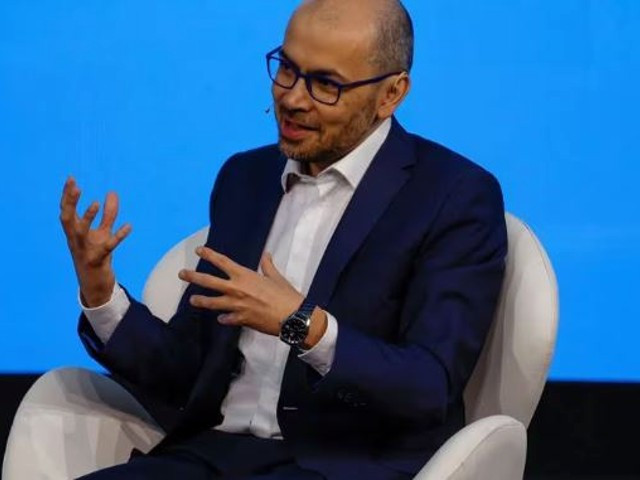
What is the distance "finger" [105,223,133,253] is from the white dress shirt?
152 mm

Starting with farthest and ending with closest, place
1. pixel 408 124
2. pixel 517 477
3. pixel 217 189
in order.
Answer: pixel 408 124
pixel 217 189
pixel 517 477

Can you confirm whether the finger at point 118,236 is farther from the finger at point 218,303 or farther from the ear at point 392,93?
the ear at point 392,93

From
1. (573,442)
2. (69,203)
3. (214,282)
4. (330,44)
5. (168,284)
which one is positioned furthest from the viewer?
(573,442)

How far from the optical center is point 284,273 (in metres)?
2.78

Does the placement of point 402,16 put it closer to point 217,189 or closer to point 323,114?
point 323,114

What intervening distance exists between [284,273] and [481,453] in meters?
0.49

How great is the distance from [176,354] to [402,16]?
666 mm

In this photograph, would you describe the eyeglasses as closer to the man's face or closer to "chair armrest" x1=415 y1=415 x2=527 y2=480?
the man's face

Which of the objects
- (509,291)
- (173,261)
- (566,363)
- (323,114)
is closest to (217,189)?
(173,261)

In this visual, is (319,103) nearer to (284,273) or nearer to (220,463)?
(284,273)

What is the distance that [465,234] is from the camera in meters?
2.69

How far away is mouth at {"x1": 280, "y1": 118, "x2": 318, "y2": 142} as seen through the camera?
8.89ft

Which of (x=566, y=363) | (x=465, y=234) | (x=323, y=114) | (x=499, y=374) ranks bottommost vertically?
(x=566, y=363)

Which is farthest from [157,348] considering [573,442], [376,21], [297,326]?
[573,442]
